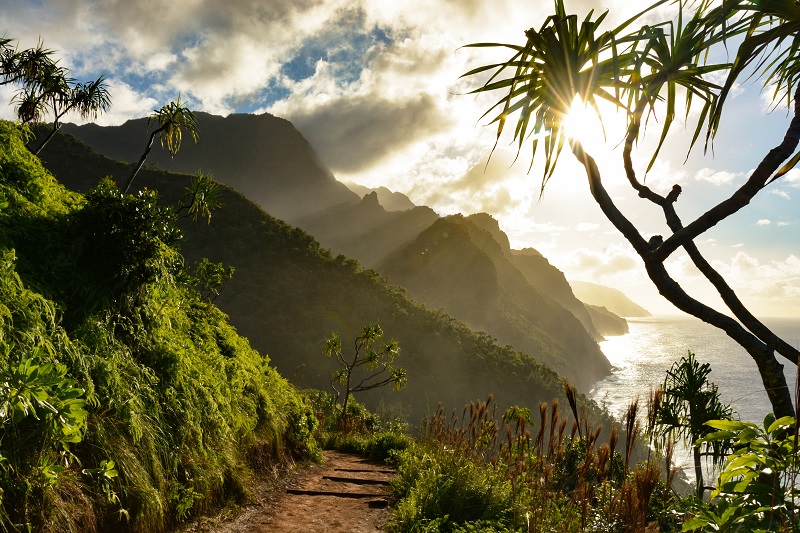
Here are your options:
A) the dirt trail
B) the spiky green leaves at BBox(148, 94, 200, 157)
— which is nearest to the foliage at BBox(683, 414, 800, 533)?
the dirt trail

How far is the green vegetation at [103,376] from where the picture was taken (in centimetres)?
291

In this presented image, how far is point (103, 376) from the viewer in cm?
390

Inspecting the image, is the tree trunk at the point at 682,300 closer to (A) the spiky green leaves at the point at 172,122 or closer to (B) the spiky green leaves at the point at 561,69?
(B) the spiky green leaves at the point at 561,69

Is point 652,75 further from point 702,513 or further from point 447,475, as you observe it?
point 447,475

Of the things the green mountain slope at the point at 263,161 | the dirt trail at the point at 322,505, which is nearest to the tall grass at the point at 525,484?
the dirt trail at the point at 322,505

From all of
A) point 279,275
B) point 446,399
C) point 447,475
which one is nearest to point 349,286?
point 279,275

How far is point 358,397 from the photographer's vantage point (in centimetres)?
5269

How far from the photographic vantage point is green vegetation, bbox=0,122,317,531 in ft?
9.56

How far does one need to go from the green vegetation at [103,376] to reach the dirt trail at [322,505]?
15.5 inches

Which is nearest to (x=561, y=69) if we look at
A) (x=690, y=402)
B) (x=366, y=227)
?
(x=690, y=402)

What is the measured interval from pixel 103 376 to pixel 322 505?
3.34 m

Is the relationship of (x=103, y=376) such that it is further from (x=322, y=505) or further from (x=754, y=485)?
(x=754, y=485)

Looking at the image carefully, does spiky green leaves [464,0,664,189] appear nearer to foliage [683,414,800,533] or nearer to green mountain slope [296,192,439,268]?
foliage [683,414,800,533]

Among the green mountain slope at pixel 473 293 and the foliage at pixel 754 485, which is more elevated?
the green mountain slope at pixel 473 293
